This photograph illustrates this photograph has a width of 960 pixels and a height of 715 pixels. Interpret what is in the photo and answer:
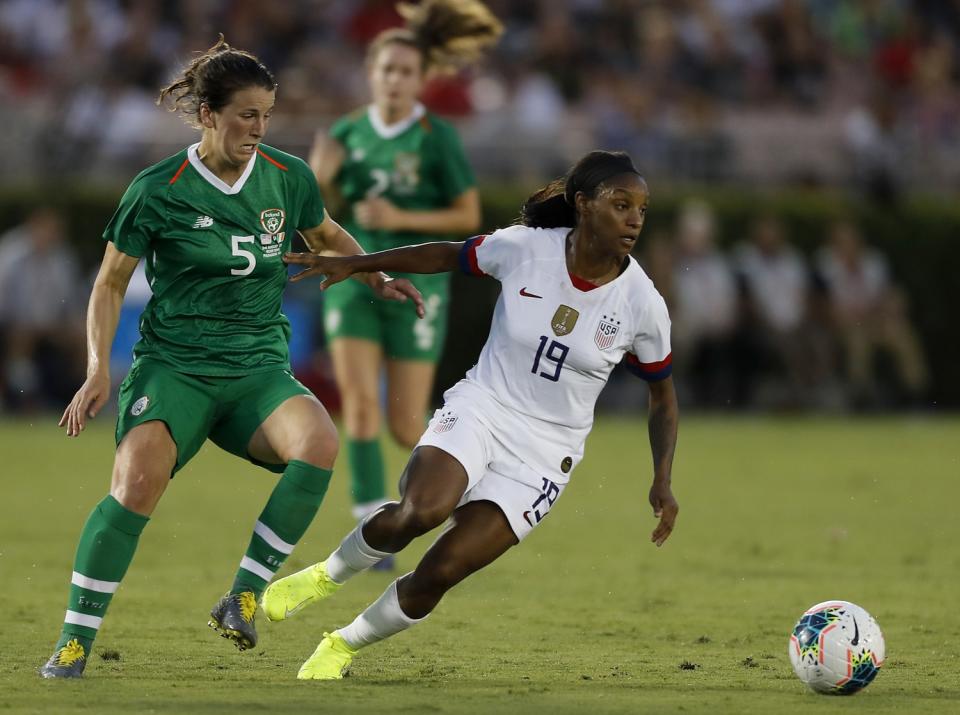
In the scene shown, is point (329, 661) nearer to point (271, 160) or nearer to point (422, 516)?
point (422, 516)

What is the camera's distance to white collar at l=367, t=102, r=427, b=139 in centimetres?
966

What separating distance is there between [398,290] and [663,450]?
3.98 ft

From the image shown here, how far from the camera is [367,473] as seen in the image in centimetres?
934

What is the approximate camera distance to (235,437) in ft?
21.7

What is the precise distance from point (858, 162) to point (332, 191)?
12.4 metres

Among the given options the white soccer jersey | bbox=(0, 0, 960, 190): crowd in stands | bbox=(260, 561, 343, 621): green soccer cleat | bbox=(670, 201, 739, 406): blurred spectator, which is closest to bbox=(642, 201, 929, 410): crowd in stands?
bbox=(670, 201, 739, 406): blurred spectator

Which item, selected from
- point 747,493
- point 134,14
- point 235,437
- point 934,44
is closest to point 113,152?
point 134,14

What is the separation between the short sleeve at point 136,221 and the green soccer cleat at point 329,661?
1.62m

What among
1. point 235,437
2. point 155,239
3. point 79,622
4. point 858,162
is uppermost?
point 858,162

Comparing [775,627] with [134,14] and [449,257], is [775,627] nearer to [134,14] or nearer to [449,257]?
[449,257]

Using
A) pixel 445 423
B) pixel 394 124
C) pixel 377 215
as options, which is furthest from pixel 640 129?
pixel 445 423

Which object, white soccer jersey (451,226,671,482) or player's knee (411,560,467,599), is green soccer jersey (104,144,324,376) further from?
player's knee (411,560,467,599)

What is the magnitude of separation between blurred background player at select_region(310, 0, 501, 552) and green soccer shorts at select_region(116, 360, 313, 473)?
261 centimetres

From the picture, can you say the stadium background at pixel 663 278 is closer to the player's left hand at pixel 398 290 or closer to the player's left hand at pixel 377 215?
the player's left hand at pixel 398 290
